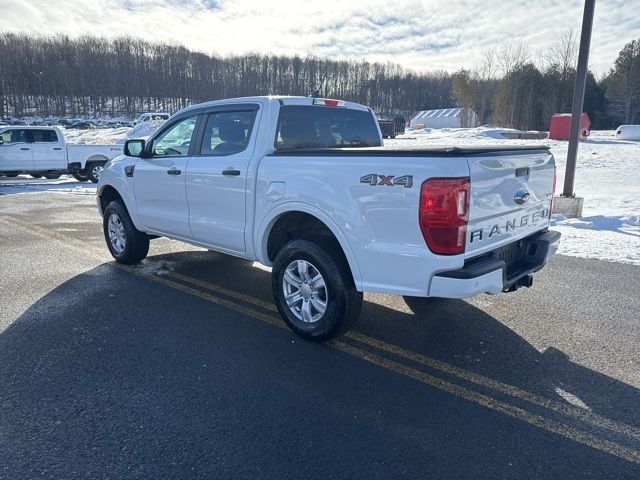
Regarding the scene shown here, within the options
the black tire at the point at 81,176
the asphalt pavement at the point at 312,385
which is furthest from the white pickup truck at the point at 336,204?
the black tire at the point at 81,176

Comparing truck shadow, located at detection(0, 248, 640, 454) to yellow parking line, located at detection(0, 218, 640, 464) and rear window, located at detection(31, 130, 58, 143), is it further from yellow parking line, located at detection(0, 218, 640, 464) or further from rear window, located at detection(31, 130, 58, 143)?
rear window, located at detection(31, 130, 58, 143)

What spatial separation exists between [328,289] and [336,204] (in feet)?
2.24

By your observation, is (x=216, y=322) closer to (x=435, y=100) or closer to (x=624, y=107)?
(x=624, y=107)

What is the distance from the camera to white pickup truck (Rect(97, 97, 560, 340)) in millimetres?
2992

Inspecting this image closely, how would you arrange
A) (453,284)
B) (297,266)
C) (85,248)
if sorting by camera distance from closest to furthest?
(453,284)
(297,266)
(85,248)

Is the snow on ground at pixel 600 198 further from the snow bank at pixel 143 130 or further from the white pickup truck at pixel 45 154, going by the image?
the snow bank at pixel 143 130

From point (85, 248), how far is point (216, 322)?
3844 millimetres

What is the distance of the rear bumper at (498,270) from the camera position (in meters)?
2.98

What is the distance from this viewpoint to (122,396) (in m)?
3.00

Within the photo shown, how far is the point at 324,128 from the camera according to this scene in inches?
182

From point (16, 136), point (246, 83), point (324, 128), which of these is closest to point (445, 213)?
point (324, 128)

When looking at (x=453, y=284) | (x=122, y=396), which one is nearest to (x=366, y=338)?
(x=453, y=284)

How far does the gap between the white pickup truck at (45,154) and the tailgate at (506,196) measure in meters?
15.6

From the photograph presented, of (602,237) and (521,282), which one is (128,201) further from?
(602,237)
